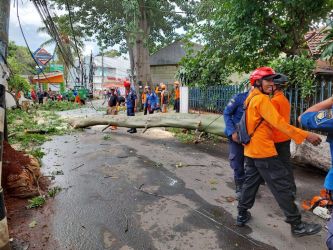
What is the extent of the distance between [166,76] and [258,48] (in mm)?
22009

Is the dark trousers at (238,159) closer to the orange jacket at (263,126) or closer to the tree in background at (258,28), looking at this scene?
the orange jacket at (263,126)

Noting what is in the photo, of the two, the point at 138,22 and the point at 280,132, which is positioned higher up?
the point at 138,22

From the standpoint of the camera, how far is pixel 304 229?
10.9ft

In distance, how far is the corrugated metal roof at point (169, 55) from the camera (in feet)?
96.4

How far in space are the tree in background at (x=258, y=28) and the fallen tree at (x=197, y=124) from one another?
208cm

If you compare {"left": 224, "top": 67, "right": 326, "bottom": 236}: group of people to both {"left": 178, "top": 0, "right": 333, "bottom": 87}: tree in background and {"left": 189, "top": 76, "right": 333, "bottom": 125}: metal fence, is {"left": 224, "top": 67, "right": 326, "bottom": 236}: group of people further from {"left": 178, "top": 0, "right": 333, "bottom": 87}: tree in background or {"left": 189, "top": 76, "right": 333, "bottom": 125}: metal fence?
{"left": 178, "top": 0, "right": 333, "bottom": 87}: tree in background

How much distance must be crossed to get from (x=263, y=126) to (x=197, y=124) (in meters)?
5.37

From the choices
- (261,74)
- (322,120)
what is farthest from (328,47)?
(322,120)

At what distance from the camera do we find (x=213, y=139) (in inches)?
370

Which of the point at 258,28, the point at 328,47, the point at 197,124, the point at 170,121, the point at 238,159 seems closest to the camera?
the point at 238,159

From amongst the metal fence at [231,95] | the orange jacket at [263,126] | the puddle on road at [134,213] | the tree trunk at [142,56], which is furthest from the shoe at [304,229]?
the tree trunk at [142,56]

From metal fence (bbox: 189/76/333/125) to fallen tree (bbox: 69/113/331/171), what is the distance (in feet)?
3.49

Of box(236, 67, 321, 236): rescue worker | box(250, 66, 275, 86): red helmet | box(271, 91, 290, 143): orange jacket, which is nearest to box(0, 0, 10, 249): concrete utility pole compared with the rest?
box(236, 67, 321, 236): rescue worker

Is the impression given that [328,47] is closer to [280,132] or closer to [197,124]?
[280,132]
